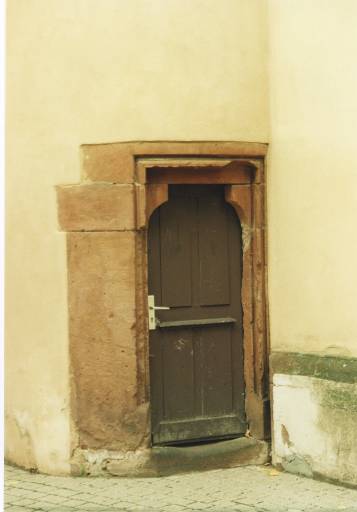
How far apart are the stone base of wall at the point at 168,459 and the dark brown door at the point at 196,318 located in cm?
14

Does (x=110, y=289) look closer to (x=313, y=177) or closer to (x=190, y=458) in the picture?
(x=190, y=458)

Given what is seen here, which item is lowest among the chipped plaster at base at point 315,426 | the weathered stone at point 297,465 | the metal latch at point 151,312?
the weathered stone at point 297,465

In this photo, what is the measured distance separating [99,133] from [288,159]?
4.57ft

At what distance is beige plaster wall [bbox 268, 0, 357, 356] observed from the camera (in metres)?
6.39

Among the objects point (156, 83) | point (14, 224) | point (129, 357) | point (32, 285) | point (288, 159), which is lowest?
point (129, 357)

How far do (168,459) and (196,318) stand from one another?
1.08m

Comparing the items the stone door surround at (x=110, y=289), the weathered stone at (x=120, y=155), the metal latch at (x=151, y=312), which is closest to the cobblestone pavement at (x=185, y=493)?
the stone door surround at (x=110, y=289)

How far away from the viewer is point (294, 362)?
22.2 ft

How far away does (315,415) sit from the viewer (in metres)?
6.57

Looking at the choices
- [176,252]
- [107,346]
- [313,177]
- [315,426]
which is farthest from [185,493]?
[313,177]

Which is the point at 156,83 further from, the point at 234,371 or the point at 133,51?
the point at 234,371

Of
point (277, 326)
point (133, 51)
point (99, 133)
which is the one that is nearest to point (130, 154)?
point (99, 133)

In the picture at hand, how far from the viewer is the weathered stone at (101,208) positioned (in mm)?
6734

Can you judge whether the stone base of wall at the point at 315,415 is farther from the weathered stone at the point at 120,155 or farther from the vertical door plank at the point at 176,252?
the weathered stone at the point at 120,155
